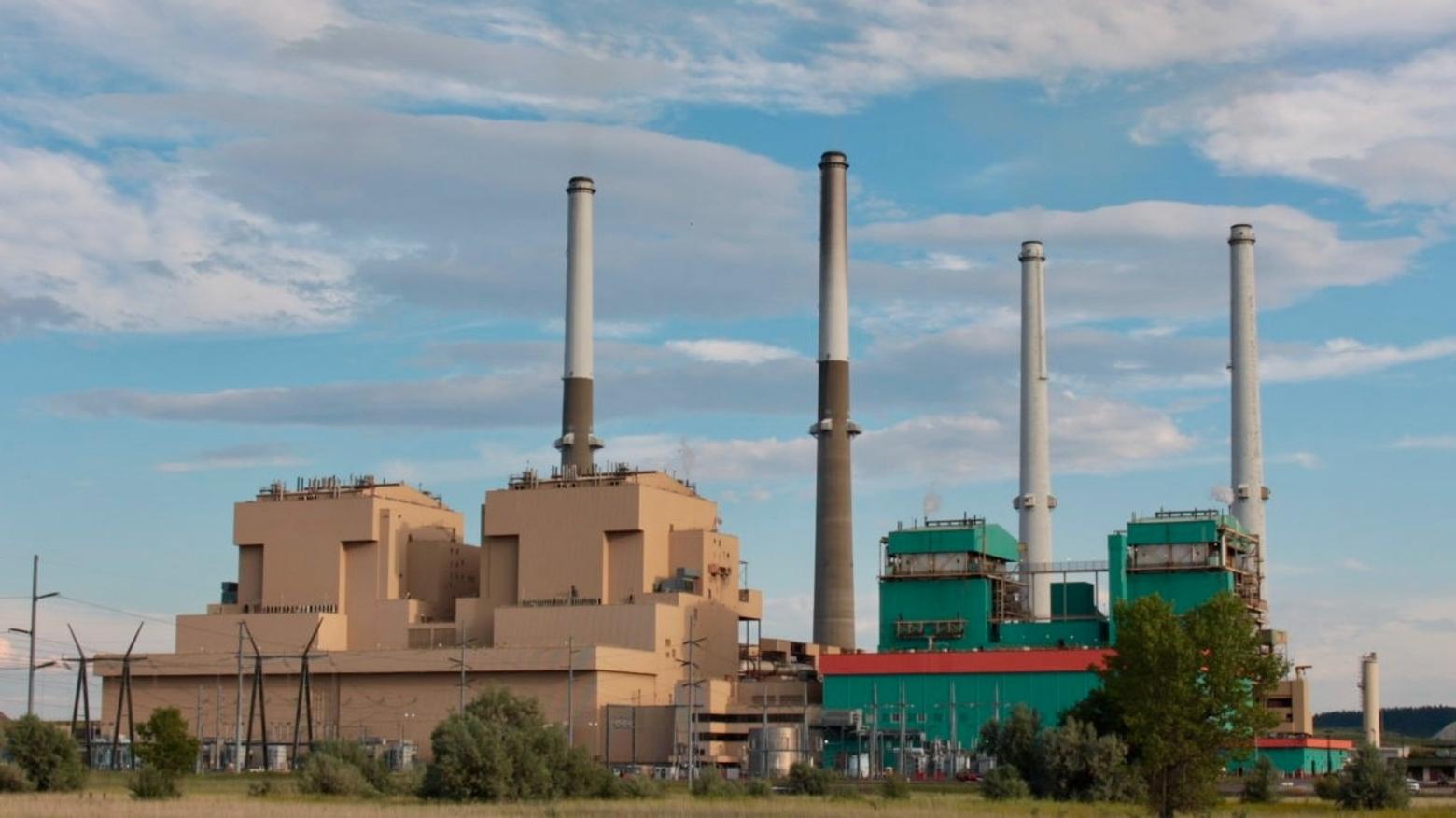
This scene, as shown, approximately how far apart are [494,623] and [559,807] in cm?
6414

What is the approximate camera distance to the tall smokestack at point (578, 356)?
129m

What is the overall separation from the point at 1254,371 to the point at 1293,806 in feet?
202

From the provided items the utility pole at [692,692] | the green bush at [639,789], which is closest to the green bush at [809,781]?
the green bush at [639,789]

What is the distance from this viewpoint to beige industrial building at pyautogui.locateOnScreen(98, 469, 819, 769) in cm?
11794

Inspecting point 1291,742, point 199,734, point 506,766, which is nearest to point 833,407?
point 1291,742

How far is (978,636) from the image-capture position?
12431cm

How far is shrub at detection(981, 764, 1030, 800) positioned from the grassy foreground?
81 cm

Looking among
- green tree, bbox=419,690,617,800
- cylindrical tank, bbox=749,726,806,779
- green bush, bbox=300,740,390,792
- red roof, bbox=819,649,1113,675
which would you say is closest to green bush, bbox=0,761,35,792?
green bush, bbox=300,740,390,792

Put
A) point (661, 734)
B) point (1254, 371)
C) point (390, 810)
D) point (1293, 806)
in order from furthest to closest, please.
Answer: point (1254, 371) → point (661, 734) → point (1293, 806) → point (390, 810)

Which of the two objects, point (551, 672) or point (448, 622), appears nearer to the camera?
point (551, 672)

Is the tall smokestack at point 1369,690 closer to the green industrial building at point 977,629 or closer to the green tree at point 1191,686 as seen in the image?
the green industrial building at point 977,629

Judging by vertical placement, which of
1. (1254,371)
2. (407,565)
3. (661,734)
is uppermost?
(1254,371)

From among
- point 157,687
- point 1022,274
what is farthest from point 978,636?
point 157,687

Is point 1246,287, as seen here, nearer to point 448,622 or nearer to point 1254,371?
point 1254,371
